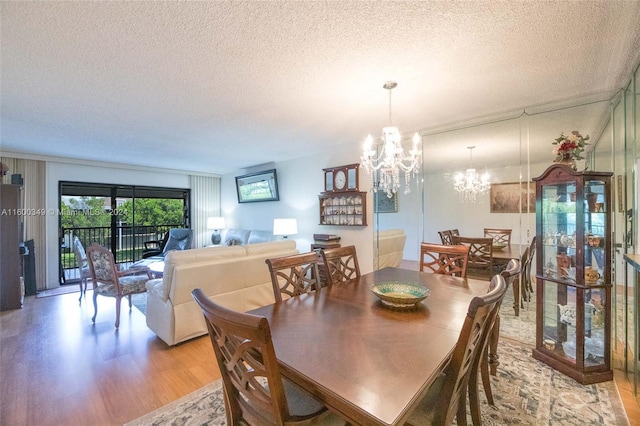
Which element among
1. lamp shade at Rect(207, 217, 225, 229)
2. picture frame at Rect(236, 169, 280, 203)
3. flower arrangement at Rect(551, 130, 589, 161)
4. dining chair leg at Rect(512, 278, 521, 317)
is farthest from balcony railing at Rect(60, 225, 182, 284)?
flower arrangement at Rect(551, 130, 589, 161)

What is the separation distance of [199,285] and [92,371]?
99 centimetres

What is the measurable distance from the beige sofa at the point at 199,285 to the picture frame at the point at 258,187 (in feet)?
8.21

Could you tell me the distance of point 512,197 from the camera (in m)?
2.94

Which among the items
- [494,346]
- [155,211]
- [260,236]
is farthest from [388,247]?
[155,211]

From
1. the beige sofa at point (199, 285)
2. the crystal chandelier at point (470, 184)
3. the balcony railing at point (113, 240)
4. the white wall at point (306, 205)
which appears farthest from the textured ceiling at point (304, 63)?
the balcony railing at point (113, 240)

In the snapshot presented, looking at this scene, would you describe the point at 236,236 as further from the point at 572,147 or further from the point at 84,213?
the point at 572,147

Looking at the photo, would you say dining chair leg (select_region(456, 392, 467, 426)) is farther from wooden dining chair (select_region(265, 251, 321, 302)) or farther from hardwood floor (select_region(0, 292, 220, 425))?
hardwood floor (select_region(0, 292, 220, 425))

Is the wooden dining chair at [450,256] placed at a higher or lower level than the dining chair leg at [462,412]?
higher

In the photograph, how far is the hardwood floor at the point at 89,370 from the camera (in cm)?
172

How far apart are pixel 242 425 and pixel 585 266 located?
2574 millimetres

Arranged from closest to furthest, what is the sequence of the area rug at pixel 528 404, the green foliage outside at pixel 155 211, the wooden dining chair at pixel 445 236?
1. the area rug at pixel 528 404
2. the wooden dining chair at pixel 445 236
3. the green foliage outside at pixel 155 211

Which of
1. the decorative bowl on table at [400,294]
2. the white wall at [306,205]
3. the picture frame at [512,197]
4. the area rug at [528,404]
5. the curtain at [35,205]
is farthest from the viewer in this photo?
the curtain at [35,205]

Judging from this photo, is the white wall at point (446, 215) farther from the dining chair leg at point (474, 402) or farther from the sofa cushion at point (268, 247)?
the dining chair leg at point (474, 402)

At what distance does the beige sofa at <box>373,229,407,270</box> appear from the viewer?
154 inches
